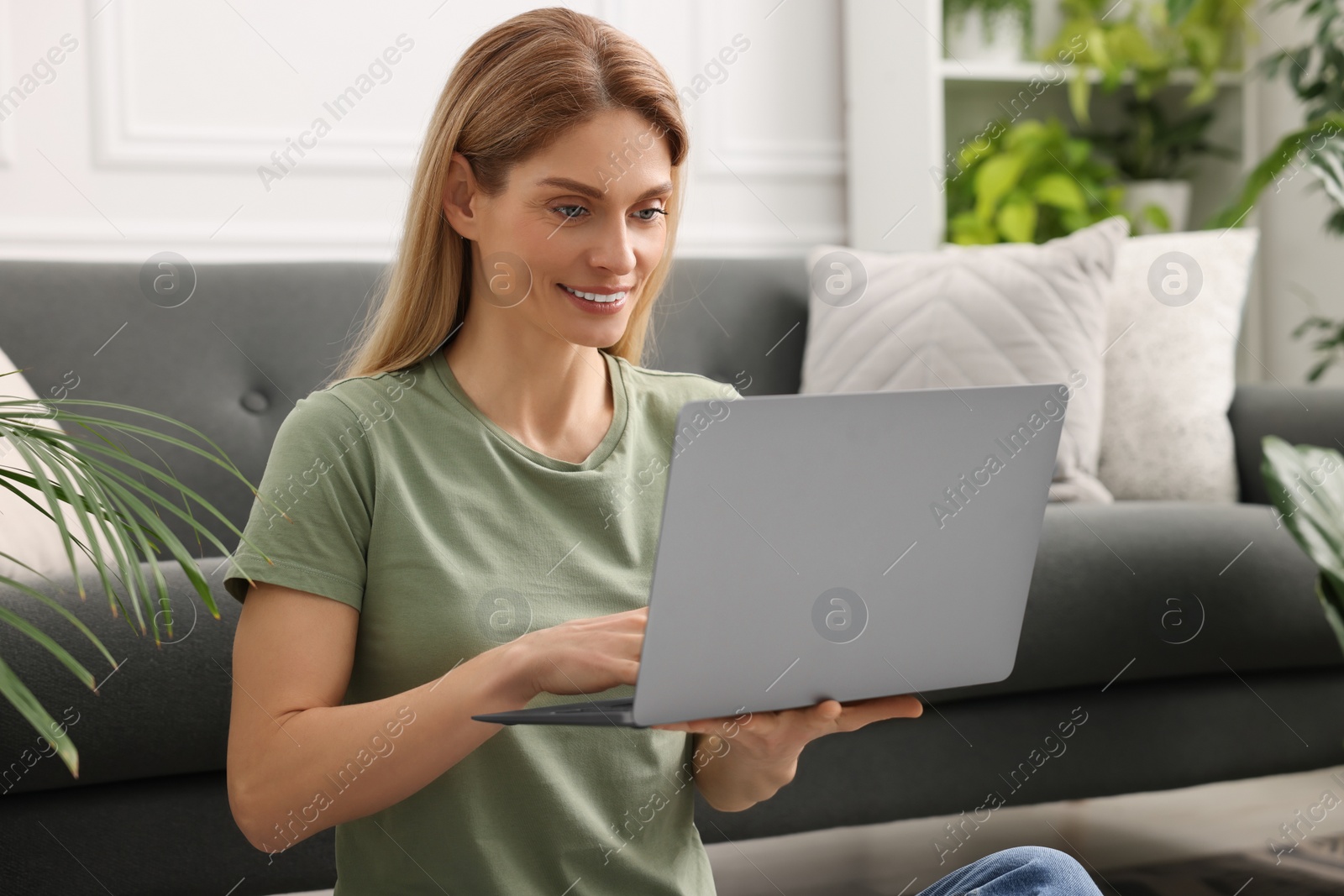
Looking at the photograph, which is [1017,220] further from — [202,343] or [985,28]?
[202,343]

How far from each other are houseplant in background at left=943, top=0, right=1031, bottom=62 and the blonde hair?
6.35 feet

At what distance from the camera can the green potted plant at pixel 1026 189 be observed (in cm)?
265

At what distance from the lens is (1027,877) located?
2.60 feet

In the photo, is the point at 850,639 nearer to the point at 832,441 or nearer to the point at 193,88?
the point at 832,441

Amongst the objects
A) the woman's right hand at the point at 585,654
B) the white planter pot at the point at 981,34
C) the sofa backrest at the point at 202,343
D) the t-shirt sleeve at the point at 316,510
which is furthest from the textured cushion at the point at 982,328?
the woman's right hand at the point at 585,654

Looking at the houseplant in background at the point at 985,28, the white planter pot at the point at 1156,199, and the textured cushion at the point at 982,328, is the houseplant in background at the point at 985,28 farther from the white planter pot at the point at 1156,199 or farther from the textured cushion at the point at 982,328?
the textured cushion at the point at 982,328

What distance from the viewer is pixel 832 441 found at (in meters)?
0.67

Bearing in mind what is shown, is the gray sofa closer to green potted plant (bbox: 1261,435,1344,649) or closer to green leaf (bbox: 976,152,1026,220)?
green potted plant (bbox: 1261,435,1344,649)

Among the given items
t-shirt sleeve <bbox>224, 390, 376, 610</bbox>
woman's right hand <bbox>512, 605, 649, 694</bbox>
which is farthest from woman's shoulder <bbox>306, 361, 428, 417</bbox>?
woman's right hand <bbox>512, 605, 649, 694</bbox>

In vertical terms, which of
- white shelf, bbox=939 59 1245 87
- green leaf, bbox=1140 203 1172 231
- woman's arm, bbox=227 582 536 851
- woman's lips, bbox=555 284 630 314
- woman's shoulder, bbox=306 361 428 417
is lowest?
woman's arm, bbox=227 582 536 851

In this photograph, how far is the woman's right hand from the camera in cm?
70

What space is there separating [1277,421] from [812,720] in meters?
1.46

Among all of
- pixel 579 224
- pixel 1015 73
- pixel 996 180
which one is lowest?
pixel 996 180

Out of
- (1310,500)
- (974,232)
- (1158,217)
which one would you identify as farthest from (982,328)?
(1158,217)
